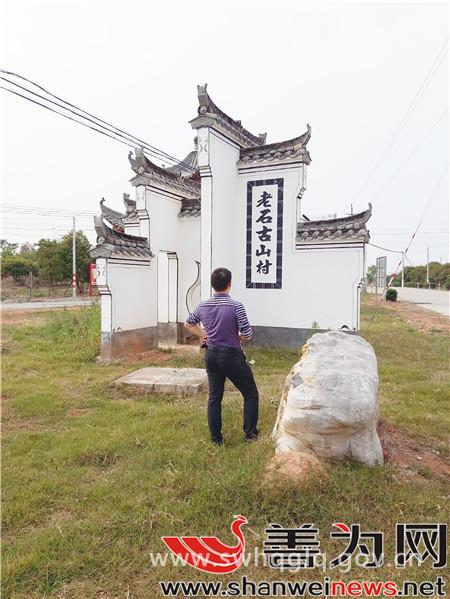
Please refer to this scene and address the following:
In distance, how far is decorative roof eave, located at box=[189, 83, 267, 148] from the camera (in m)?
8.16

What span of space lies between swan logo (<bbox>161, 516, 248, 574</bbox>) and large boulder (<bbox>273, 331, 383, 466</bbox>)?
849 millimetres

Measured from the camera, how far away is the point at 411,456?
3.44 meters

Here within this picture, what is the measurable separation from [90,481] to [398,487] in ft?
7.78

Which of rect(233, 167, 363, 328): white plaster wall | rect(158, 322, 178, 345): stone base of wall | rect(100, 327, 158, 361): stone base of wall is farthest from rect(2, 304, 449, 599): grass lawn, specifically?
rect(158, 322, 178, 345): stone base of wall

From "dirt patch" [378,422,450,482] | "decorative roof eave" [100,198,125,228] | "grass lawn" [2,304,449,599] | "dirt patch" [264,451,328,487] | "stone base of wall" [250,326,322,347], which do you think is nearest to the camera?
"grass lawn" [2,304,449,599]

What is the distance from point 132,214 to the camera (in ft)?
36.3

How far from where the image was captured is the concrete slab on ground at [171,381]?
5.65 m

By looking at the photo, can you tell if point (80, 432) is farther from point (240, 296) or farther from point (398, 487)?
point (240, 296)

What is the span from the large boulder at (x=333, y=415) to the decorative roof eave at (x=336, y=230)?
18.4 ft

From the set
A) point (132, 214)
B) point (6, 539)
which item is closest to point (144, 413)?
point (6, 539)

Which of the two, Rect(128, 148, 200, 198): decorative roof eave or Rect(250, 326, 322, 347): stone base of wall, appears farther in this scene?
Rect(250, 326, 322, 347): stone base of wall

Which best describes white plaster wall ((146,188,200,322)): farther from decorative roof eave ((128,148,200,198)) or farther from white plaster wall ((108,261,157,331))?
white plaster wall ((108,261,157,331))

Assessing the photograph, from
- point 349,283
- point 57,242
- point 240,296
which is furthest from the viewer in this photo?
point 57,242

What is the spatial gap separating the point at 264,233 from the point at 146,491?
281 inches
